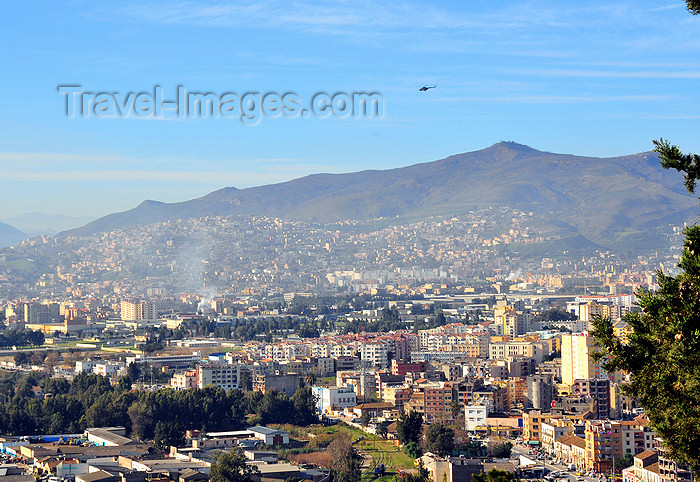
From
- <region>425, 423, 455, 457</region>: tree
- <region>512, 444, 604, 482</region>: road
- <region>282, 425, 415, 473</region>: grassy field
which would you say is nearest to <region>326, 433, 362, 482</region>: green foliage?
<region>282, 425, 415, 473</region>: grassy field

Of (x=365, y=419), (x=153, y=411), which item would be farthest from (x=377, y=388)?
(x=153, y=411)

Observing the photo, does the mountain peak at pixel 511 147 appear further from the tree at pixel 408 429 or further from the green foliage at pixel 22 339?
the tree at pixel 408 429

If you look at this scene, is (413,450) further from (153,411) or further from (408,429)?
(153,411)

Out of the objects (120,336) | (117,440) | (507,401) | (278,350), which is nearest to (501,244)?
(120,336)

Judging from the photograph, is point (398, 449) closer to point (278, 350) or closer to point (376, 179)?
A: point (278, 350)

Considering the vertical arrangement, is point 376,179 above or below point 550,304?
above

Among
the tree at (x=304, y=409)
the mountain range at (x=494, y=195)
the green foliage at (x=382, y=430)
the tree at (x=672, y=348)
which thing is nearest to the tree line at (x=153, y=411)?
the tree at (x=304, y=409)
